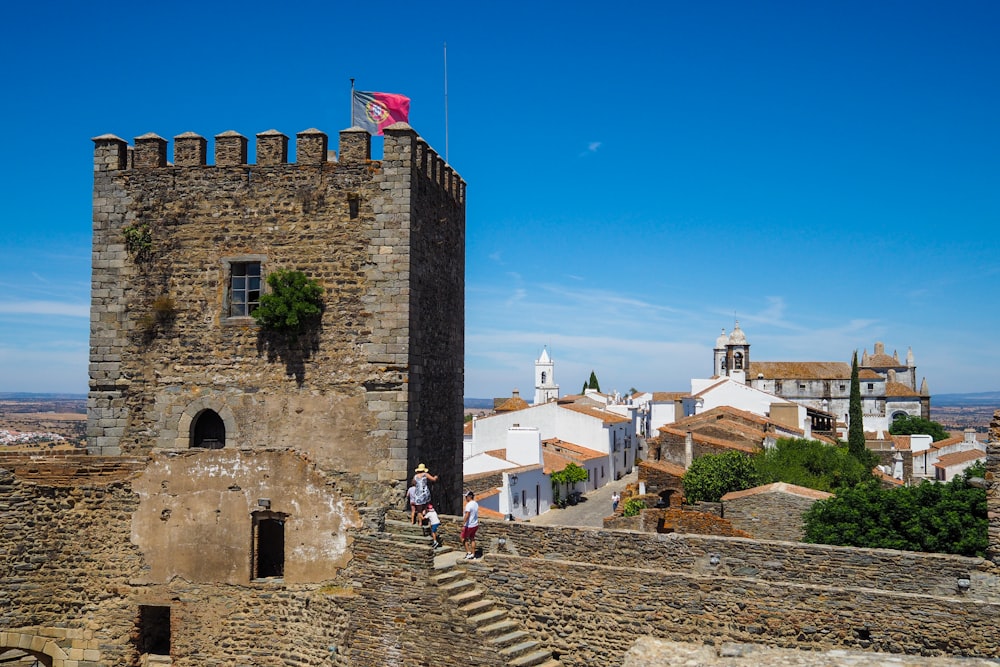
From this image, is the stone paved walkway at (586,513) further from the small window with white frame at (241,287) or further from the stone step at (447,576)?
the small window with white frame at (241,287)

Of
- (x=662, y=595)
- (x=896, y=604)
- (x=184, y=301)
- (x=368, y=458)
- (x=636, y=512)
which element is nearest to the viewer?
(x=896, y=604)

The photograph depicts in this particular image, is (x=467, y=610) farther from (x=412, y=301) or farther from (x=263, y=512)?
(x=412, y=301)

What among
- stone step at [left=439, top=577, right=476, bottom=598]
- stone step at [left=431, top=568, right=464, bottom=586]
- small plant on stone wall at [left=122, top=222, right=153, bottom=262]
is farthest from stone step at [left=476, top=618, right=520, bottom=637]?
small plant on stone wall at [left=122, top=222, right=153, bottom=262]

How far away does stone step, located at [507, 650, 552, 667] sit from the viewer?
1171 cm

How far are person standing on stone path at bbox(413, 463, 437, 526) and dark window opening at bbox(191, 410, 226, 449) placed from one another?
3525 mm

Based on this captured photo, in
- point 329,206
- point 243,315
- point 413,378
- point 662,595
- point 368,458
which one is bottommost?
point 662,595

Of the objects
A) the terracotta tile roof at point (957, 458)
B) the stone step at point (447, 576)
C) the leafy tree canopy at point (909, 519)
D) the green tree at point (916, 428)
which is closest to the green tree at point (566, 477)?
the leafy tree canopy at point (909, 519)

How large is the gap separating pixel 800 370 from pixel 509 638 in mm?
93941

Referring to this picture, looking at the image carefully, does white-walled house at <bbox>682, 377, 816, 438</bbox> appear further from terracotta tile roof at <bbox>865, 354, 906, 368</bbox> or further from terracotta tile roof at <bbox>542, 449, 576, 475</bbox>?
terracotta tile roof at <bbox>865, 354, 906, 368</bbox>

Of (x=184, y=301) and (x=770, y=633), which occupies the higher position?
(x=184, y=301)

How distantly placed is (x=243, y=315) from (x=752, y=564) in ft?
30.1

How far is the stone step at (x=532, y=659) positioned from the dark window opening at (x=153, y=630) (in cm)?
640

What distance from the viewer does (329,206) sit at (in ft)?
46.4

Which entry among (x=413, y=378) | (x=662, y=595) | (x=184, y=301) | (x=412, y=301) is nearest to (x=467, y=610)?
(x=662, y=595)
